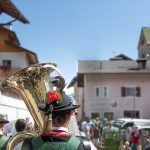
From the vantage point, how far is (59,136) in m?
Result: 3.95

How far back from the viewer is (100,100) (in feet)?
180

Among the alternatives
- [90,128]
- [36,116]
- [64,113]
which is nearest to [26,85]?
[36,116]

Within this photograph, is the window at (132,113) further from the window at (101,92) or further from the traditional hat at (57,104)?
the traditional hat at (57,104)

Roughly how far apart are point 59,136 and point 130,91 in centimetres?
5192

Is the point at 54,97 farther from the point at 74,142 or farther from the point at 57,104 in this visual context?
the point at 74,142

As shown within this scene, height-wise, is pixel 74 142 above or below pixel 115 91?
below

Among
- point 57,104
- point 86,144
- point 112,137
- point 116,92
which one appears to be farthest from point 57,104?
point 116,92

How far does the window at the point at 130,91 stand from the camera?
55281mm

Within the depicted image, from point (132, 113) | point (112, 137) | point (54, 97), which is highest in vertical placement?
point (132, 113)

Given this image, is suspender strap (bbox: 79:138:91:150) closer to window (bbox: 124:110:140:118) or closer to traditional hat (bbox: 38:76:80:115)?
traditional hat (bbox: 38:76:80:115)

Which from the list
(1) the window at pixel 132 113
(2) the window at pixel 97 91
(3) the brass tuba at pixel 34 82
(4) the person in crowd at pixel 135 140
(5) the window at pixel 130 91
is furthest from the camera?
(2) the window at pixel 97 91

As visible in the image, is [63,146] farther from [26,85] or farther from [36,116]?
[26,85]

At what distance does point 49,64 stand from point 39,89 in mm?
318

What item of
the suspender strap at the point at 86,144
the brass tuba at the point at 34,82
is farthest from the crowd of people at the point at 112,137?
the suspender strap at the point at 86,144
